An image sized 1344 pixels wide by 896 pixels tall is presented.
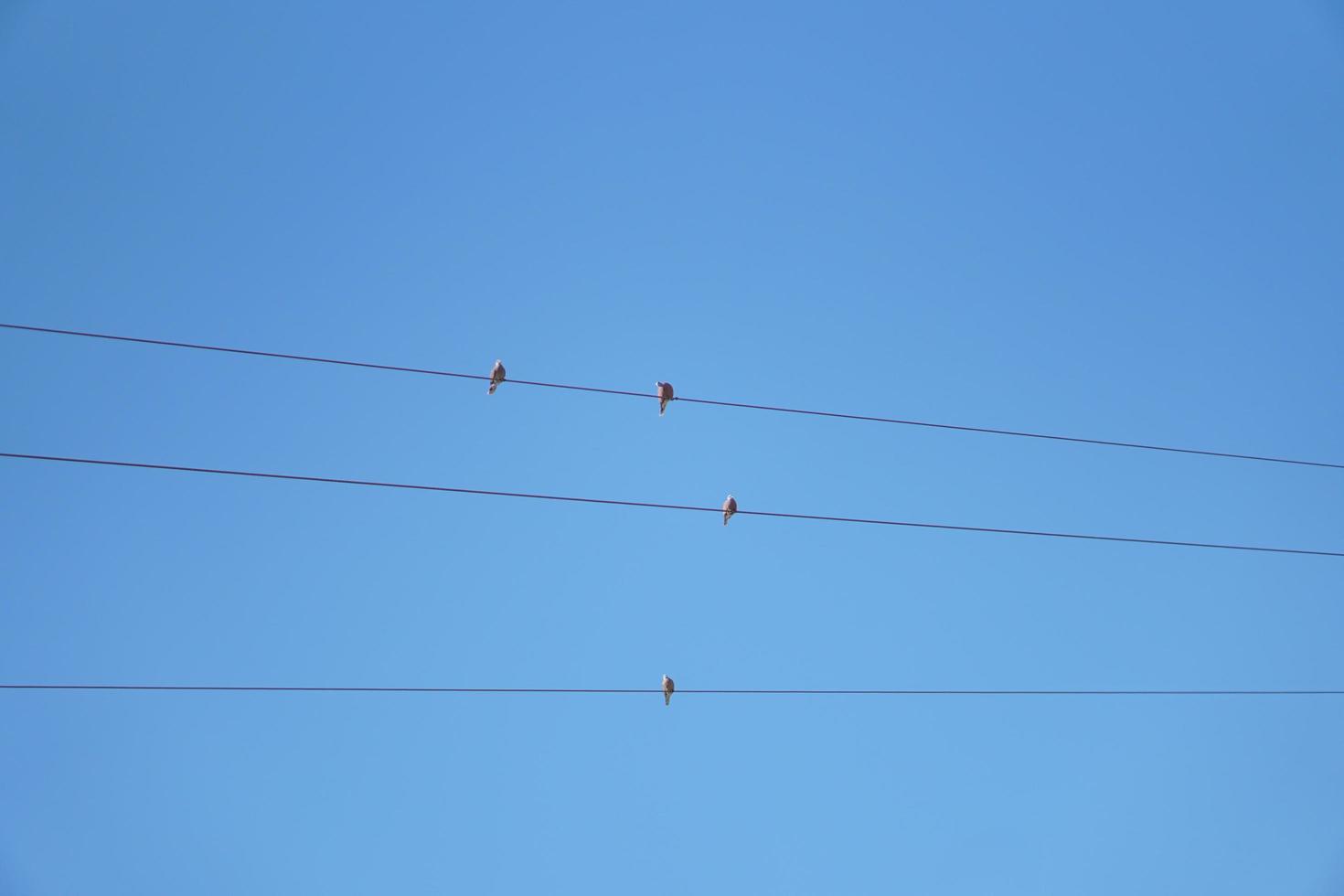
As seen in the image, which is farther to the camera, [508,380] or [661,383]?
[661,383]

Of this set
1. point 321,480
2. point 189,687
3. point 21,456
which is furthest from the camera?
point 189,687

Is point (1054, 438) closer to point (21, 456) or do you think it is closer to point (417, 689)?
point (417, 689)

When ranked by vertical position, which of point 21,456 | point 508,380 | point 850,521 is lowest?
point 21,456

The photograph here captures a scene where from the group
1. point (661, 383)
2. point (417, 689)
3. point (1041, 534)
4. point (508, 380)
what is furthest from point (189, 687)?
point (1041, 534)

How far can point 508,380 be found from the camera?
14.1 m

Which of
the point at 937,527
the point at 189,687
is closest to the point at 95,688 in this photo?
the point at 189,687

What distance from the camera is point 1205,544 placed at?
1548 centimetres

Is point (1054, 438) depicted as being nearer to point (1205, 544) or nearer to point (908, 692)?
point (1205, 544)

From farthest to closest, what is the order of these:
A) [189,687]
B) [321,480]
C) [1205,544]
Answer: [1205,544] → [189,687] → [321,480]

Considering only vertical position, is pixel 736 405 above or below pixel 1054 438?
below

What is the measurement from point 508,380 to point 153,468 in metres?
→ 3.64

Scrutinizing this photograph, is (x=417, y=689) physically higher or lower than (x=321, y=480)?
lower

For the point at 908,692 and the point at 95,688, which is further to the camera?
the point at 908,692

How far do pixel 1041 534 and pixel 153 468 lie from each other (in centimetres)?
968
